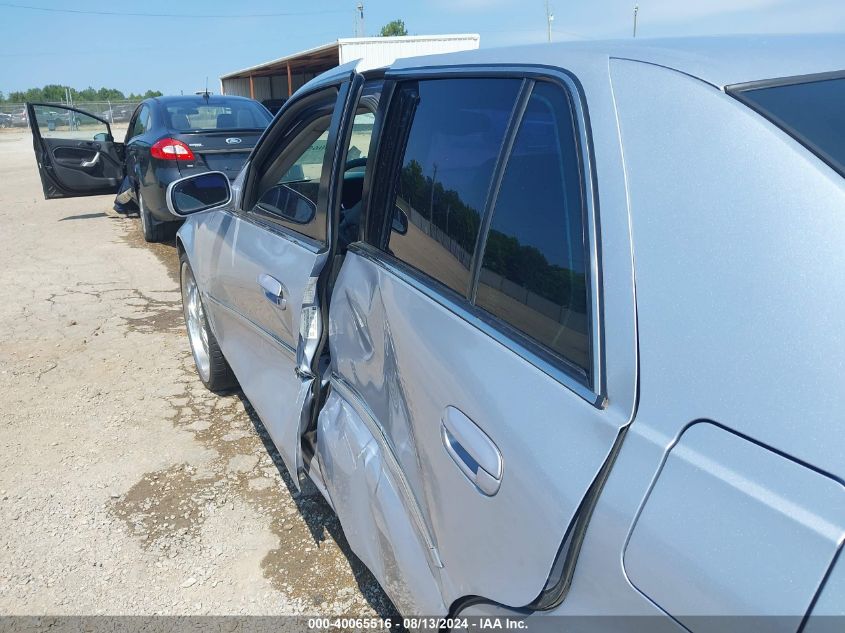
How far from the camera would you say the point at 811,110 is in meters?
1.04

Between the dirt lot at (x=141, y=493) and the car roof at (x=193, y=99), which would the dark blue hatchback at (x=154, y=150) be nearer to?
the car roof at (x=193, y=99)

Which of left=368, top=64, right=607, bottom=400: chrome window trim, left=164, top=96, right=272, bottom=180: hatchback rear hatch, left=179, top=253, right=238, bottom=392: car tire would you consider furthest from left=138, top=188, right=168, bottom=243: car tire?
left=368, top=64, right=607, bottom=400: chrome window trim

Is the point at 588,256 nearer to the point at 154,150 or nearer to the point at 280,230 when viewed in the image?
the point at 280,230

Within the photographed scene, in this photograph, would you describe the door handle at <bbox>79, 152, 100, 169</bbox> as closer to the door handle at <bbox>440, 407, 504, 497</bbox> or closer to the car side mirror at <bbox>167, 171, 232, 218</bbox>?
the car side mirror at <bbox>167, 171, 232, 218</bbox>

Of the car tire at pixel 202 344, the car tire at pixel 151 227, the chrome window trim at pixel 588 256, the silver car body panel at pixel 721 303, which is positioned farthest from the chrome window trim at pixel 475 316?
the car tire at pixel 151 227

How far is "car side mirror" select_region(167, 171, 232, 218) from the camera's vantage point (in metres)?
3.15

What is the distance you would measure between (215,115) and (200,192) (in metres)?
4.39

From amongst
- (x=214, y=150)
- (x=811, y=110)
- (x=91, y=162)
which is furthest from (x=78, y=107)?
(x=811, y=110)

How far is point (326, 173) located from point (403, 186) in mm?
440

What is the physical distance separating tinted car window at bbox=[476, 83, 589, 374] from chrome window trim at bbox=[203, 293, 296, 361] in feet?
3.93

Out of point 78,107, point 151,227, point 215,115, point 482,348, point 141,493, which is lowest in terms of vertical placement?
point 141,493

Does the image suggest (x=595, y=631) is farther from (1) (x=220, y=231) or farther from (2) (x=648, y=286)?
(1) (x=220, y=231)

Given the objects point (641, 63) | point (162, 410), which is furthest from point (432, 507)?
point (162, 410)

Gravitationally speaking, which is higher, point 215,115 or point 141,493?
point 215,115
